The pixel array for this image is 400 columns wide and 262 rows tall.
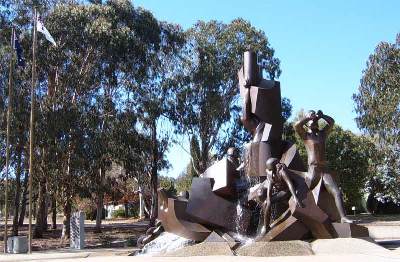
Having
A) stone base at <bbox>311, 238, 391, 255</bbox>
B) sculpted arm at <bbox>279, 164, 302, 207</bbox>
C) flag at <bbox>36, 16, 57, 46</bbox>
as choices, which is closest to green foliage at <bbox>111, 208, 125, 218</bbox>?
flag at <bbox>36, 16, 57, 46</bbox>

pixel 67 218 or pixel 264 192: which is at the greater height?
pixel 264 192

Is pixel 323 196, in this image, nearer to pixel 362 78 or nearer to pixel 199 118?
pixel 199 118

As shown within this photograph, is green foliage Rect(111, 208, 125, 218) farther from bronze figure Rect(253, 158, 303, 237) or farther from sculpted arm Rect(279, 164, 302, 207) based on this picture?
sculpted arm Rect(279, 164, 302, 207)

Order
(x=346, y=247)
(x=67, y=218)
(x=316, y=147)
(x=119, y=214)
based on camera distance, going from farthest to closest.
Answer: (x=119, y=214), (x=67, y=218), (x=316, y=147), (x=346, y=247)

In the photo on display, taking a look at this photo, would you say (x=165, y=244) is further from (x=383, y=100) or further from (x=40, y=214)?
(x=383, y=100)

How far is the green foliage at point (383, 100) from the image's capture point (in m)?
41.6

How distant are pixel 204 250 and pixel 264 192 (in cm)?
241

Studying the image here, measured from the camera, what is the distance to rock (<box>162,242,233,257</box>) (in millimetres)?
14375

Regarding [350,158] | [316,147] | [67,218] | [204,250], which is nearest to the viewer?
[204,250]

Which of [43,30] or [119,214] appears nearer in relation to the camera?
[43,30]

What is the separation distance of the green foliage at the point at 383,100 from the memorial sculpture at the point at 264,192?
2578cm

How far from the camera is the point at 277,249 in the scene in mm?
13844

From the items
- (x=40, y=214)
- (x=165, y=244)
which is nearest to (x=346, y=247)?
(x=165, y=244)

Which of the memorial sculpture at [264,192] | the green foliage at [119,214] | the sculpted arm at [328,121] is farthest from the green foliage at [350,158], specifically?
the sculpted arm at [328,121]
